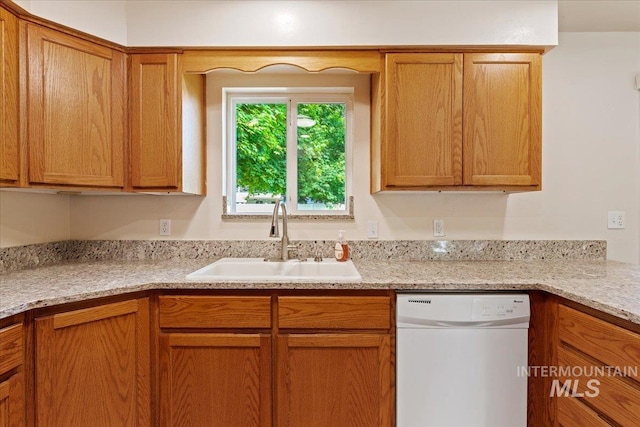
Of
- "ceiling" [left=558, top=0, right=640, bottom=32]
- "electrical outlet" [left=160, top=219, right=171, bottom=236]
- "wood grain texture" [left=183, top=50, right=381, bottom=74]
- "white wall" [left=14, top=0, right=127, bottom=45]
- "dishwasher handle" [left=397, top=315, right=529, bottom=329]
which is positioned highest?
"ceiling" [left=558, top=0, right=640, bottom=32]

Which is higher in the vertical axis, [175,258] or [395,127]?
[395,127]

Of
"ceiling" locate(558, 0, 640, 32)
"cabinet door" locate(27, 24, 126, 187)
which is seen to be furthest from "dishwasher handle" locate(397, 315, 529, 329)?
"ceiling" locate(558, 0, 640, 32)

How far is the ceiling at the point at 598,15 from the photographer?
1834 millimetres

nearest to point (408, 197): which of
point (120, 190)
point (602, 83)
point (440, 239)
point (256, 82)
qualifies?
point (440, 239)

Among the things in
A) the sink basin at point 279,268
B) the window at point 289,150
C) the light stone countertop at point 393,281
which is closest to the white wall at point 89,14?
the window at point 289,150

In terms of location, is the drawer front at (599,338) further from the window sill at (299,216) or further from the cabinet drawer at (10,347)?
the cabinet drawer at (10,347)

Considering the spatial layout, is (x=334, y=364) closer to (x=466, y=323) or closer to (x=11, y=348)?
(x=466, y=323)

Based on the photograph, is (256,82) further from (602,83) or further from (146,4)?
(602,83)

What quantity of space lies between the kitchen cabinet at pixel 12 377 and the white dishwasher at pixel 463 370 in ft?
4.53

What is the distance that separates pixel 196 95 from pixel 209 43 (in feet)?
1.08

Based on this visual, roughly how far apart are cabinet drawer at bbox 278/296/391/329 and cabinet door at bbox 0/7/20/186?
4.14 feet

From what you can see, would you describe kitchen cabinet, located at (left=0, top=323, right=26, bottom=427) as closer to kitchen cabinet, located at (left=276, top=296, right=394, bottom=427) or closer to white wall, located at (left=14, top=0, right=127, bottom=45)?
kitchen cabinet, located at (left=276, top=296, right=394, bottom=427)

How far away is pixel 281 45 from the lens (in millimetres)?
1742

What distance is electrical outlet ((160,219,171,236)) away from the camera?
2090 mm
